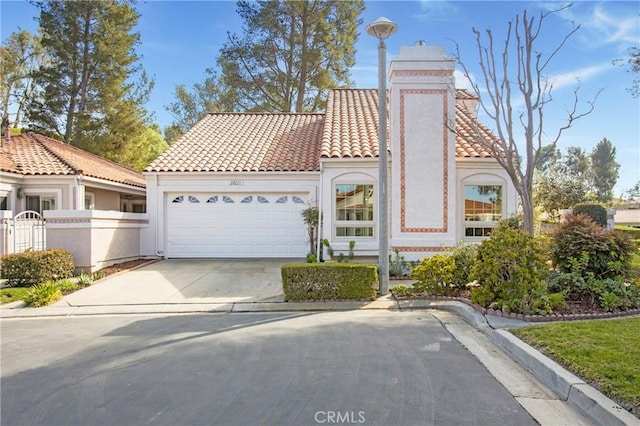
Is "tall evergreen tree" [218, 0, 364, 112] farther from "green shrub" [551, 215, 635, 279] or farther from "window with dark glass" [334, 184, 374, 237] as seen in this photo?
"green shrub" [551, 215, 635, 279]

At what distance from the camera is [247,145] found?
55.1ft

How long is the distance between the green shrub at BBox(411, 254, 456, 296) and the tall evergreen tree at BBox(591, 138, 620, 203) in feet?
247

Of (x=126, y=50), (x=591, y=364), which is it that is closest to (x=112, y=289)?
(x=591, y=364)

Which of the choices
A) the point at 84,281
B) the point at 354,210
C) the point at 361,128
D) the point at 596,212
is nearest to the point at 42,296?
the point at 84,281

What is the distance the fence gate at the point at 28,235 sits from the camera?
38.0 feet

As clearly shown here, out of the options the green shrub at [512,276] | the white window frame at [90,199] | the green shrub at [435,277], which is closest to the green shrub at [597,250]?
the green shrub at [512,276]

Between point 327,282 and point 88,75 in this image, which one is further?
point 88,75

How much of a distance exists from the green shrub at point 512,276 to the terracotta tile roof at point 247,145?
8.21 m

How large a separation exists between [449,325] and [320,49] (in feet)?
77.2

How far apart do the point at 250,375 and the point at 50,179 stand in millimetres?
14074

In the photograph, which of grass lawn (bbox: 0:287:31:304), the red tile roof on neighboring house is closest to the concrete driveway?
grass lawn (bbox: 0:287:31:304)

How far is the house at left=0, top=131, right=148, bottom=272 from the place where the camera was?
1168cm

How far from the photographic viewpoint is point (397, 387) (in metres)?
4.39

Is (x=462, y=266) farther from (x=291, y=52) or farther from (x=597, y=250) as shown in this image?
(x=291, y=52)
